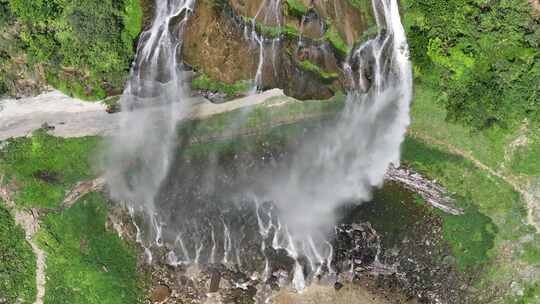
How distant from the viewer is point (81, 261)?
2169 cm

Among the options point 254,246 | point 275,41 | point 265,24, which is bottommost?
point 254,246

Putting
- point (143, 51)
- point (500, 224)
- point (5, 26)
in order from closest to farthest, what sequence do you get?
point (5, 26), point (143, 51), point (500, 224)

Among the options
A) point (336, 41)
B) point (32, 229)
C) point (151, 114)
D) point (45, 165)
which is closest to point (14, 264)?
point (32, 229)

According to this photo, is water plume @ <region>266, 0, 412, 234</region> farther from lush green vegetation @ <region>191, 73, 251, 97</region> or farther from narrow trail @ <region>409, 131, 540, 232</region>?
lush green vegetation @ <region>191, 73, 251, 97</region>

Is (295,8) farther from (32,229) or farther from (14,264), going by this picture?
(14,264)

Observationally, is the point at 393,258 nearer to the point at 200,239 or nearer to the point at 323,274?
the point at 323,274

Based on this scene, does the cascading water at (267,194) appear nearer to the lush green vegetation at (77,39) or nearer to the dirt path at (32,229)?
the lush green vegetation at (77,39)

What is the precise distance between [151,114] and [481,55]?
50.0 ft

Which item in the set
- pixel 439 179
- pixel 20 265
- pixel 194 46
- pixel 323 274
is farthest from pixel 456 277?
pixel 20 265

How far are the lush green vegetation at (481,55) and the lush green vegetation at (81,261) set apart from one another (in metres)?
17.3

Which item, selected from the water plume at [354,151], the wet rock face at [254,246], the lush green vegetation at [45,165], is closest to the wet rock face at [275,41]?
the water plume at [354,151]

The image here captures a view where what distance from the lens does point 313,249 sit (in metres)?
23.2

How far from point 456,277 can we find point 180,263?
13.9m

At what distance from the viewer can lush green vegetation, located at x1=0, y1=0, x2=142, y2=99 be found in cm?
1841
